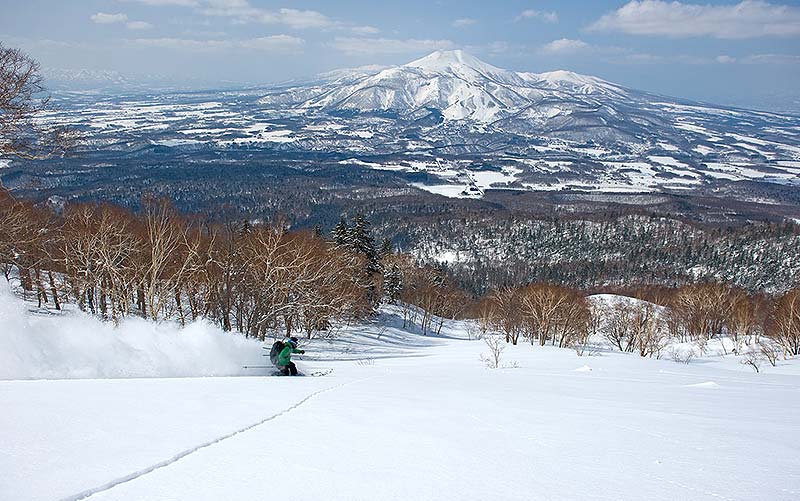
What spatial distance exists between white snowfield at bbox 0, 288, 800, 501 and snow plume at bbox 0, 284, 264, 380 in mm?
126

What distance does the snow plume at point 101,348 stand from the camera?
856 cm

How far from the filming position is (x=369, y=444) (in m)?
5.19

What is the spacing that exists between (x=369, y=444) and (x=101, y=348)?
735 cm

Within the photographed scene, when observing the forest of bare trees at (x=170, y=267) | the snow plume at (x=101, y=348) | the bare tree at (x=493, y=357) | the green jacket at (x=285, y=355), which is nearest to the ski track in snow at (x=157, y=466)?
the snow plume at (x=101, y=348)

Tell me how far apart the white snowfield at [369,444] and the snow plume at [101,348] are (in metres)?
0.13

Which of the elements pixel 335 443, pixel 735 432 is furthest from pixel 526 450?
pixel 735 432

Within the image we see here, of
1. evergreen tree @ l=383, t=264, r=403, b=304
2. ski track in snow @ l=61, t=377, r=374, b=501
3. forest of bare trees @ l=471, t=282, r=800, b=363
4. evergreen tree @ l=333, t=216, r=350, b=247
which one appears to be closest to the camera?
ski track in snow @ l=61, t=377, r=374, b=501

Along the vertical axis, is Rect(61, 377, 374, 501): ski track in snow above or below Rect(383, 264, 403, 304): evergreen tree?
above

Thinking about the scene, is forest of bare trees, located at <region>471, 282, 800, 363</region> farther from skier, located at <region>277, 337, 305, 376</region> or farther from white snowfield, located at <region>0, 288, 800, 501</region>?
white snowfield, located at <region>0, 288, 800, 501</region>

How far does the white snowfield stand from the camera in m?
3.87

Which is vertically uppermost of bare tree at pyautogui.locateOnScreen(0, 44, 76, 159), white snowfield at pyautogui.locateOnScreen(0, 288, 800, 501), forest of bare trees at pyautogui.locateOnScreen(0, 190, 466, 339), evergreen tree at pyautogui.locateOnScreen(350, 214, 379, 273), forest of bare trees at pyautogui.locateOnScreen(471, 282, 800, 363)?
bare tree at pyautogui.locateOnScreen(0, 44, 76, 159)

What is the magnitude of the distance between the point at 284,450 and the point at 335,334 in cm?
3104

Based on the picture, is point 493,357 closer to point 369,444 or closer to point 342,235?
Answer: point 369,444

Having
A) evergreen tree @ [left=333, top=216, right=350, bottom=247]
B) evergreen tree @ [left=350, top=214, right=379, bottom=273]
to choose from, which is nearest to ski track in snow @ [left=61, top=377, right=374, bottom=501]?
evergreen tree @ [left=350, top=214, right=379, bottom=273]
